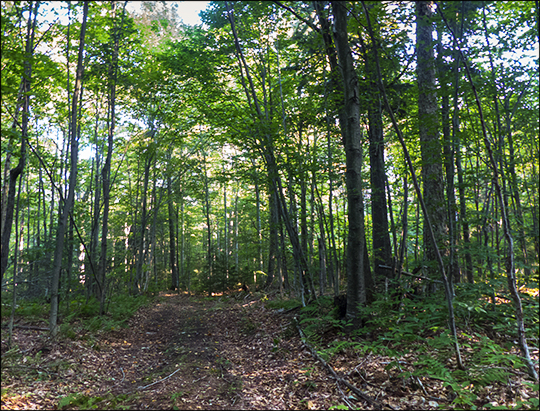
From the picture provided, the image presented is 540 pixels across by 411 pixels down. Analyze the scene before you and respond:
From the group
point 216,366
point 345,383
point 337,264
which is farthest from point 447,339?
point 216,366

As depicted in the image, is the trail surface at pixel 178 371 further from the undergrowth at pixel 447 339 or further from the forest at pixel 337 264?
the undergrowth at pixel 447 339

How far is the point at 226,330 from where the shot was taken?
776cm

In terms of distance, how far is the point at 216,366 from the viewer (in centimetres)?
489

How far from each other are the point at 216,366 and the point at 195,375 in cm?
48

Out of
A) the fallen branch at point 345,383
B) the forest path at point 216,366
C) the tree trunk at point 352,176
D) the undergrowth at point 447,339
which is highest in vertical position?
the tree trunk at point 352,176

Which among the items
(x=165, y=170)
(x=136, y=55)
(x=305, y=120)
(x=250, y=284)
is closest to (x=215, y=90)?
(x=136, y=55)

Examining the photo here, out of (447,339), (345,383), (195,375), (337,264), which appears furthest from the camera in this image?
(337,264)

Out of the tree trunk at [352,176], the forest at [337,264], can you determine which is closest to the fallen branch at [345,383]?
the forest at [337,264]

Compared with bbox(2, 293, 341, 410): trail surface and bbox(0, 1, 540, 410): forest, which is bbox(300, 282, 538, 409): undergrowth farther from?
bbox(2, 293, 341, 410): trail surface

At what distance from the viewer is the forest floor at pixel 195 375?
11.3 feet

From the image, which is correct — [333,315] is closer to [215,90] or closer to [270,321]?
[270,321]

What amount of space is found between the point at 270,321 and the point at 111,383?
4.05 meters

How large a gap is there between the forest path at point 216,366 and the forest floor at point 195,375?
0.05 ft

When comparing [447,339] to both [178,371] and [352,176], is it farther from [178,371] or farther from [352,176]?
[178,371]
